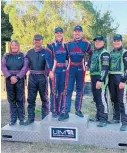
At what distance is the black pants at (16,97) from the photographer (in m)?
5.62

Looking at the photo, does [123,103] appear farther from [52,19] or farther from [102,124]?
[52,19]

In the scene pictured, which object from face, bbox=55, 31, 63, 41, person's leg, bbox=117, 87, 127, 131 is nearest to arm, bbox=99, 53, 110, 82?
person's leg, bbox=117, 87, 127, 131

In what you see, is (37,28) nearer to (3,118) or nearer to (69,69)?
(3,118)

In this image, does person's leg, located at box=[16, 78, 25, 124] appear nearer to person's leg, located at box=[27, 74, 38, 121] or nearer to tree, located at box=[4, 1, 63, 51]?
person's leg, located at box=[27, 74, 38, 121]

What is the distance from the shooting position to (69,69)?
222 inches

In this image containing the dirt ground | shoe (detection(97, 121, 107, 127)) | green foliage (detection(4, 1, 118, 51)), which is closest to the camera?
the dirt ground

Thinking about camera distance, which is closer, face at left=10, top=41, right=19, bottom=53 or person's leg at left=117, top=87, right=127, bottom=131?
person's leg at left=117, top=87, right=127, bottom=131

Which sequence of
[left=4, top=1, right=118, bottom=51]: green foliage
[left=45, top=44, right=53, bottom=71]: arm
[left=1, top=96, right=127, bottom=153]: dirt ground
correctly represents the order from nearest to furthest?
[left=1, top=96, right=127, bottom=153]: dirt ground, [left=45, top=44, right=53, bottom=71]: arm, [left=4, top=1, right=118, bottom=51]: green foliage

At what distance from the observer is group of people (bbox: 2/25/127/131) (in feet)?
17.9

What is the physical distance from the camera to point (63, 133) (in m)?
5.41

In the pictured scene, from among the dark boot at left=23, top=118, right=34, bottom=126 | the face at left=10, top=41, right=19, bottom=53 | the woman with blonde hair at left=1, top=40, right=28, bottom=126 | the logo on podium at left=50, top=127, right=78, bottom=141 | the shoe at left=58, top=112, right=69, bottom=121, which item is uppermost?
the face at left=10, top=41, right=19, bottom=53

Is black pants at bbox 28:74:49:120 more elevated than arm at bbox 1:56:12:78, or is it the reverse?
arm at bbox 1:56:12:78

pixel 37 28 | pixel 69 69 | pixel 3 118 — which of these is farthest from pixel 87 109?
pixel 37 28

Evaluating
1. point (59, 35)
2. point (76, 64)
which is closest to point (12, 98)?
point (76, 64)
